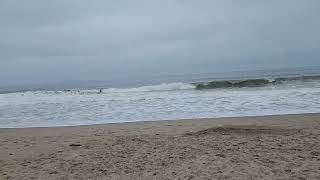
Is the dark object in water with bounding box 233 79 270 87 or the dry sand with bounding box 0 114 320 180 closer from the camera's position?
the dry sand with bounding box 0 114 320 180

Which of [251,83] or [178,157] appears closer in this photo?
[178,157]

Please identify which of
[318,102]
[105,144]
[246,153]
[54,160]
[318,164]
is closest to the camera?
[318,164]

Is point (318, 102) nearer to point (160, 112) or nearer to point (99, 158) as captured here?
point (160, 112)

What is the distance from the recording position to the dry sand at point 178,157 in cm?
505

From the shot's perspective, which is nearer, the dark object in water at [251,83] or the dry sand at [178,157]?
the dry sand at [178,157]

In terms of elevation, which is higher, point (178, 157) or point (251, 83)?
point (178, 157)

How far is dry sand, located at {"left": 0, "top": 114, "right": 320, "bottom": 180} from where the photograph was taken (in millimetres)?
5047

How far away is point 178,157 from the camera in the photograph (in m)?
5.90

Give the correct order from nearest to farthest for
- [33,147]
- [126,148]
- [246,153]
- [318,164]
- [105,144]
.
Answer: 1. [318,164]
2. [246,153]
3. [126,148]
4. [105,144]
5. [33,147]

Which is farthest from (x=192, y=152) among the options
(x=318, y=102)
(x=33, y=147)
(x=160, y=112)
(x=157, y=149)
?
(x=318, y=102)

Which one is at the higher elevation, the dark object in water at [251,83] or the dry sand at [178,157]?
the dry sand at [178,157]

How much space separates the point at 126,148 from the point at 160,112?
8473 millimetres

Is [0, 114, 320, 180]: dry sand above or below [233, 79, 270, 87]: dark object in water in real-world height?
above

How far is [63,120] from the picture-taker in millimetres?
14477
